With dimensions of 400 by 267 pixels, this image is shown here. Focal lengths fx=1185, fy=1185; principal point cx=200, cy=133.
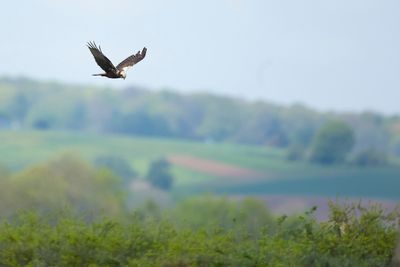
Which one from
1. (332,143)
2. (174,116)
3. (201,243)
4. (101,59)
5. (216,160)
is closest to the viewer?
(101,59)

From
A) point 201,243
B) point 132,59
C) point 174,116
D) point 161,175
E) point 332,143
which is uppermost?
point 174,116

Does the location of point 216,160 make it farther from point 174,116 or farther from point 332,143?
point 174,116

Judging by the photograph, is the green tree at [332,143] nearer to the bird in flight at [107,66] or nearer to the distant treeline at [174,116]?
the distant treeline at [174,116]

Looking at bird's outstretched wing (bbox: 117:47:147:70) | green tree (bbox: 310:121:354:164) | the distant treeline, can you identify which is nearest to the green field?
green tree (bbox: 310:121:354:164)

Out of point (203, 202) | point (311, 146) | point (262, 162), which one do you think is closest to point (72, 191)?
point (203, 202)

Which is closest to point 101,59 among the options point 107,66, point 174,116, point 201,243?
point 107,66

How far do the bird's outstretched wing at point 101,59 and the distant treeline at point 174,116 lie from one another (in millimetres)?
121777

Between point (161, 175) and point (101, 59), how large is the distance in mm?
97051

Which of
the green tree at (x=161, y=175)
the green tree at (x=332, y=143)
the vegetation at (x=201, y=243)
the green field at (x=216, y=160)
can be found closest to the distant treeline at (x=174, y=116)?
the green tree at (x=332, y=143)

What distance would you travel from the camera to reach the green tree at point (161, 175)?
359 feet

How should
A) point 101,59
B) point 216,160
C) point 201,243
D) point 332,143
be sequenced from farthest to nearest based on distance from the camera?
point 332,143 < point 216,160 < point 201,243 < point 101,59

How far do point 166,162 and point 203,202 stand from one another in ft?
71.2

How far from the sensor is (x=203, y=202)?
93500 mm

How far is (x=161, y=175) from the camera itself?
110 metres
